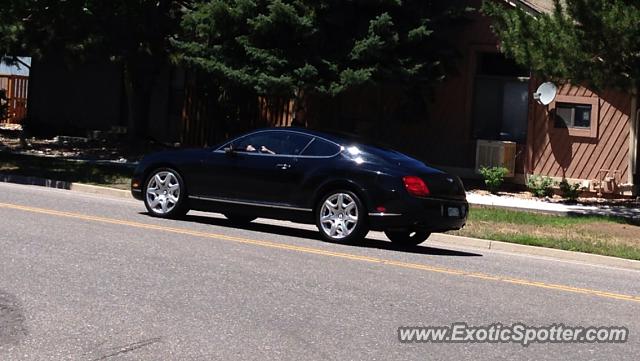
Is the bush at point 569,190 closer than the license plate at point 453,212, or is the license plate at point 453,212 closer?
the license plate at point 453,212

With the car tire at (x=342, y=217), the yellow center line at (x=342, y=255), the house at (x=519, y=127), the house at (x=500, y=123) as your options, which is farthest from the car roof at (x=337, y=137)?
the house at (x=519, y=127)

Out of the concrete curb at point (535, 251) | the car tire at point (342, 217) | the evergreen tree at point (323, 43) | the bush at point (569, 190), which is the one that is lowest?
the concrete curb at point (535, 251)

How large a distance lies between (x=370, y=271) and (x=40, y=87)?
2581 cm

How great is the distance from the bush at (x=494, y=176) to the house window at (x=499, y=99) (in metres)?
A: 1.33

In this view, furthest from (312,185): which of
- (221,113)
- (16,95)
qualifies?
(16,95)

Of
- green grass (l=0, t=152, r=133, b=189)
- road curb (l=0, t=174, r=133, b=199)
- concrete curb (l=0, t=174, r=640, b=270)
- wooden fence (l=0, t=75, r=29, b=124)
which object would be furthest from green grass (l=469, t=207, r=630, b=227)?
wooden fence (l=0, t=75, r=29, b=124)

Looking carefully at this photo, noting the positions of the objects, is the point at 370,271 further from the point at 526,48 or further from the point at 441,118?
the point at 441,118

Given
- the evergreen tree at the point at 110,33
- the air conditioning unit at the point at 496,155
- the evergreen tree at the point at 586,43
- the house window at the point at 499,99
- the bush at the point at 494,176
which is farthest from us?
the evergreen tree at the point at 110,33

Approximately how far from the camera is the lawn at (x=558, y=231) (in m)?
14.9

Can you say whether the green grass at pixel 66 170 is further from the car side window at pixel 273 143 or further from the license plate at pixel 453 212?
the license plate at pixel 453 212

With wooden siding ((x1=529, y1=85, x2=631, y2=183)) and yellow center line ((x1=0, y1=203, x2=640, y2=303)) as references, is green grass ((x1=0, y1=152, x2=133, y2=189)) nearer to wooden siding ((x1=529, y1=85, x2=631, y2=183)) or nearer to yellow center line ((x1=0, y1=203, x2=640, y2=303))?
yellow center line ((x1=0, y1=203, x2=640, y2=303))

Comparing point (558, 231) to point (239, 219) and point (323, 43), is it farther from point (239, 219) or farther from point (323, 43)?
point (323, 43)

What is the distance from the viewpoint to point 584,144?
2275cm

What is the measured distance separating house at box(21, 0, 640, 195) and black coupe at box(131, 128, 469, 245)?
899 cm
